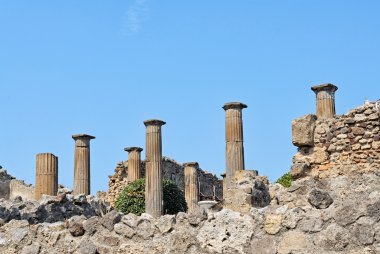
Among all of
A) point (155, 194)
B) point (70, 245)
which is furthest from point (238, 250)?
point (155, 194)

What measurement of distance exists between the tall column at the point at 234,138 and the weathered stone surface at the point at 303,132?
7207mm

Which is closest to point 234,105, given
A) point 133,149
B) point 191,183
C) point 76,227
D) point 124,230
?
point 133,149

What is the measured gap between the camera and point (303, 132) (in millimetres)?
13156

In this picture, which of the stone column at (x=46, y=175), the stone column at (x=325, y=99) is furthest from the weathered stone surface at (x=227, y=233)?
the stone column at (x=46, y=175)

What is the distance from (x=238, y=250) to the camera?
207 inches

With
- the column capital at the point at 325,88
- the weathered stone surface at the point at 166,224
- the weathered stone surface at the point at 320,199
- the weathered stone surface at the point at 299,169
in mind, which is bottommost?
the weathered stone surface at the point at 166,224

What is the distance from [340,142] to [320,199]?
8606mm

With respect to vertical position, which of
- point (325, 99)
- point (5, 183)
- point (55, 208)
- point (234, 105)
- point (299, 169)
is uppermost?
point (234, 105)

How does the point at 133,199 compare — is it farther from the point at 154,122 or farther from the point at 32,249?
the point at 32,249

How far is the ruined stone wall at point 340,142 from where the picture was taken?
43.3ft

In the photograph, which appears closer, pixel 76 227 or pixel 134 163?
pixel 76 227

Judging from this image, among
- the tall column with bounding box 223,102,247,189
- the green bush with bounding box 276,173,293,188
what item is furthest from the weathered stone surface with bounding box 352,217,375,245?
the green bush with bounding box 276,173,293,188

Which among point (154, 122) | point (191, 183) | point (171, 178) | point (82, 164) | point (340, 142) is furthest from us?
point (171, 178)

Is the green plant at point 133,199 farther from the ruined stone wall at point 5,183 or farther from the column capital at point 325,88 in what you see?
the column capital at point 325,88
